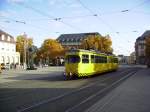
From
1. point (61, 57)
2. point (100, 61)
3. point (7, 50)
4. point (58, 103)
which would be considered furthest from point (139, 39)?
point (58, 103)

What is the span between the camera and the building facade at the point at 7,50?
274 feet

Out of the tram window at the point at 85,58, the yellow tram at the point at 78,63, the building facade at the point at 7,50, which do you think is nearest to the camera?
the yellow tram at the point at 78,63

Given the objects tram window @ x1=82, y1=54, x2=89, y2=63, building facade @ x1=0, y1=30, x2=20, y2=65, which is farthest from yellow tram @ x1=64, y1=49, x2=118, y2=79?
building facade @ x1=0, y1=30, x2=20, y2=65

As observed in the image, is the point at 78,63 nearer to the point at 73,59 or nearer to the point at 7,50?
the point at 73,59

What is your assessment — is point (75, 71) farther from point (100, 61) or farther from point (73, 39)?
point (73, 39)

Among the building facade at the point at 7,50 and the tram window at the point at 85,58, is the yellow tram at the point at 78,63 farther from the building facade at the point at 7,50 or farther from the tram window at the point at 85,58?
the building facade at the point at 7,50

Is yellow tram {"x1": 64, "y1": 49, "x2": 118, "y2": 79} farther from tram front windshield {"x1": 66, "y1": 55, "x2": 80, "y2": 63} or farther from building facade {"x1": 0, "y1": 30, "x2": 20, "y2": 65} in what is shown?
building facade {"x1": 0, "y1": 30, "x2": 20, "y2": 65}

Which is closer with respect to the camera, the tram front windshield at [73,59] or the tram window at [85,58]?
the tram front windshield at [73,59]

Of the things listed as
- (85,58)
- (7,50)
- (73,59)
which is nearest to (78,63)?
(73,59)

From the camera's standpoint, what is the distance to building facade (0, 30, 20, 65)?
274ft

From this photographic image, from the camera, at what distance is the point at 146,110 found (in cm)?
1142

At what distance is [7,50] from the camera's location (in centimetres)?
8738

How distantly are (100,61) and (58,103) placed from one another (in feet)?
78.7

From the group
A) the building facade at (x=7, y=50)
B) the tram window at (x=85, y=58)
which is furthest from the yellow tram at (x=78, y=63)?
the building facade at (x=7, y=50)
